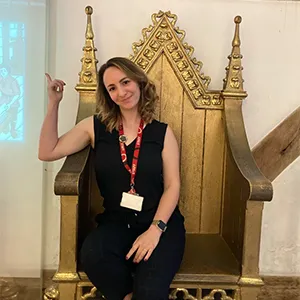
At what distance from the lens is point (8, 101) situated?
5.93ft

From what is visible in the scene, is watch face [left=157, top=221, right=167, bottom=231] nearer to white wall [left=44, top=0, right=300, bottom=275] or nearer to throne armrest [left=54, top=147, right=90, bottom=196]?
throne armrest [left=54, top=147, right=90, bottom=196]

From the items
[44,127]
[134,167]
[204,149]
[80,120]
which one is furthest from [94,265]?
[204,149]

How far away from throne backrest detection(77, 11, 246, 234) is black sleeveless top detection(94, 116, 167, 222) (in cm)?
28

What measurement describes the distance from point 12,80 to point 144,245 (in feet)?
3.13

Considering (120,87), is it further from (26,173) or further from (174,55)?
(26,173)

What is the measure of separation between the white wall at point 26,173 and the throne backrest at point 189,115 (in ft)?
1.17

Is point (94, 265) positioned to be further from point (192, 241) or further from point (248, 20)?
point (248, 20)

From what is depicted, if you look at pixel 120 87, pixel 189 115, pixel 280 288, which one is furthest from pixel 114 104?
pixel 280 288

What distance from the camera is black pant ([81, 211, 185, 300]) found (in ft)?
3.94

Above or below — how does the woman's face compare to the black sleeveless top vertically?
above

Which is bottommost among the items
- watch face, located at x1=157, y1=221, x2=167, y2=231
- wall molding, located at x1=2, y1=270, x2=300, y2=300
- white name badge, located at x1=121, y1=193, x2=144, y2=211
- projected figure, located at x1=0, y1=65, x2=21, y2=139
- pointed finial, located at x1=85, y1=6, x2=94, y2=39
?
wall molding, located at x1=2, y1=270, x2=300, y2=300

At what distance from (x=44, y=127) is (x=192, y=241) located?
27.1 inches

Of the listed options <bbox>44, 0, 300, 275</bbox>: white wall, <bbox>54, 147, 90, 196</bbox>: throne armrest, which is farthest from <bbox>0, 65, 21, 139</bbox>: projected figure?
<bbox>54, 147, 90, 196</bbox>: throne armrest

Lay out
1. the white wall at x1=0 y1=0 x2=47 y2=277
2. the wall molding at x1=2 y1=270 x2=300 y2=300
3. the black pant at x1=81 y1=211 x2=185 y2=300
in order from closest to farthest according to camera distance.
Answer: the black pant at x1=81 y1=211 x2=185 y2=300, the white wall at x1=0 y1=0 x2=47 y2=277, the wall molding at x1=2 y1=270 x2=300 y2=300
